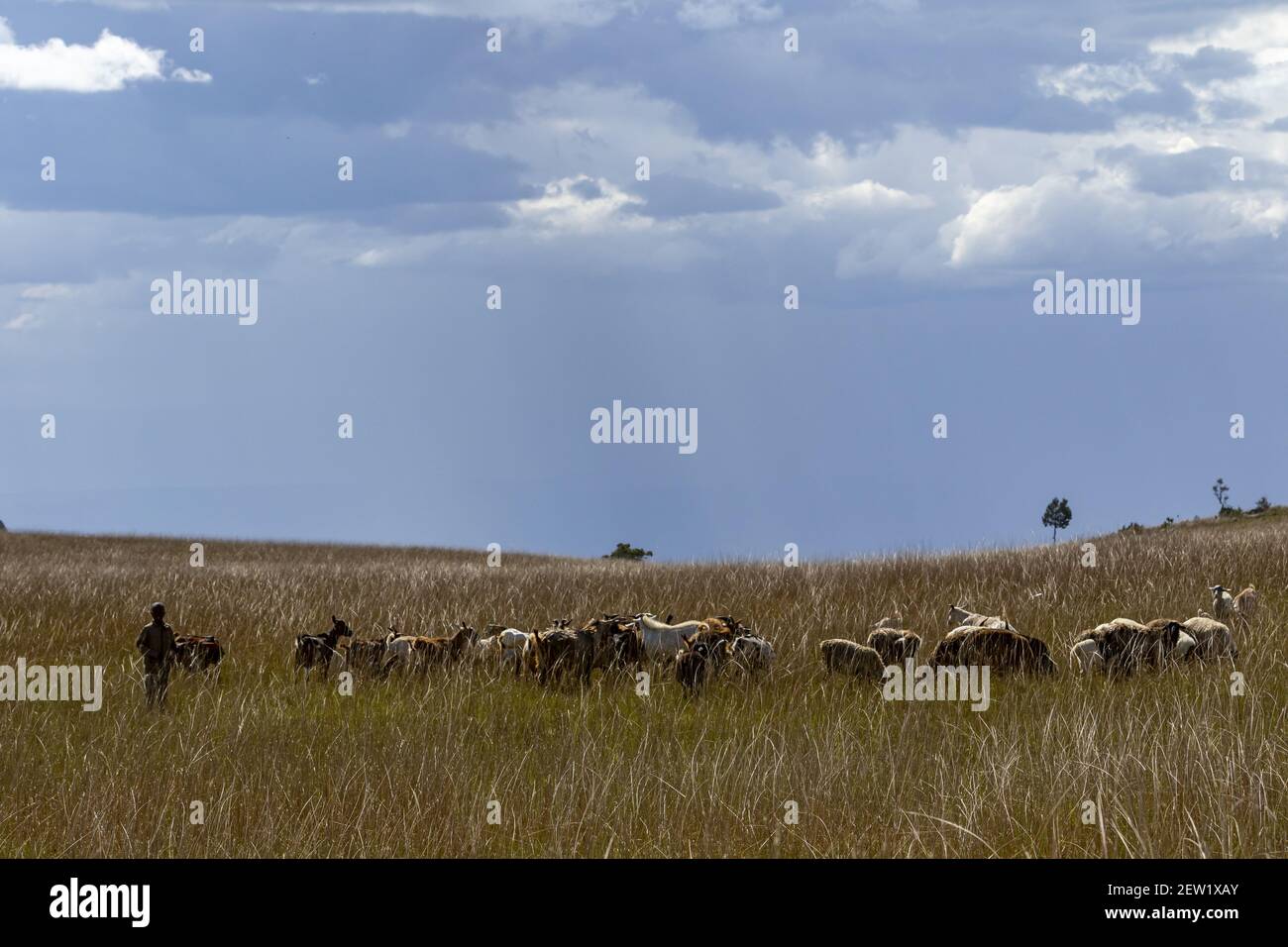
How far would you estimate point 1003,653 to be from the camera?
8617 mm

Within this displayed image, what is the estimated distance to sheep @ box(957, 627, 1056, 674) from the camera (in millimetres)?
8578

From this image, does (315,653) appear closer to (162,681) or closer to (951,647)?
(162,681)

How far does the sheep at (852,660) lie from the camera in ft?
28.5

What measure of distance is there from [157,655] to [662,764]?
394cm

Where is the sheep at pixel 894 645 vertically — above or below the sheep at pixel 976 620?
below

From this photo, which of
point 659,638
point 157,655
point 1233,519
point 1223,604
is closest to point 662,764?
point 659,638

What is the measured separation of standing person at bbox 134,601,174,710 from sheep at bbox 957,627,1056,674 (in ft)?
19.5

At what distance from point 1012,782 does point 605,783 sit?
2.17 metres

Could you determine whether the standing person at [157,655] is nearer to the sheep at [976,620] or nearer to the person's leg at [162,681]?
the person's leg at [162,681]

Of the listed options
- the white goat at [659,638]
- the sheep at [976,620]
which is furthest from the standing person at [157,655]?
the sheep at [976,620]

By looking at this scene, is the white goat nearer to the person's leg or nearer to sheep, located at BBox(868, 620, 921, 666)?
sheep, located at BBox(868, 620, 921, 666)

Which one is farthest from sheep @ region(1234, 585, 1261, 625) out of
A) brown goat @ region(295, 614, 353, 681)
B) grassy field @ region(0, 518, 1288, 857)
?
brown goat @ region(295, 614, 353, 681)

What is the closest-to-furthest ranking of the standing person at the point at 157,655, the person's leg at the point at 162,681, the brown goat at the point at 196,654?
the standing person at the point at 157,655 < the person's leg at the point at 162,681 < the brown goat at the point at 196,654

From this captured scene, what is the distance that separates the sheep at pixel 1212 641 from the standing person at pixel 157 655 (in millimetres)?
7818
